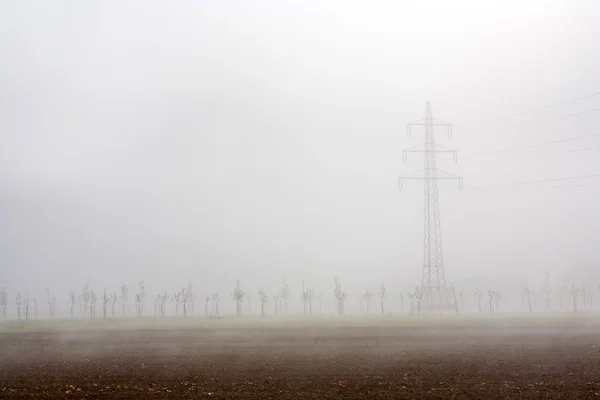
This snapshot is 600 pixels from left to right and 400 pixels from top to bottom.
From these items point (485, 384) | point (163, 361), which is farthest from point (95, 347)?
point (485, 384)

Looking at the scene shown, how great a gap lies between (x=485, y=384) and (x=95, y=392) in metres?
21.3

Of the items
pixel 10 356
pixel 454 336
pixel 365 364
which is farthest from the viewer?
pixel 454 336

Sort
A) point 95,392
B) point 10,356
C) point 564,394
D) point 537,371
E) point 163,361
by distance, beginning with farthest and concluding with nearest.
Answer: point 10,356 < point 163,361 < point 537,371 < point 95,392 < point 564,394

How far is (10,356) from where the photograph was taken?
214 feet

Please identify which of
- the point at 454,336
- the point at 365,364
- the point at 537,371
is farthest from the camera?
the point at 454,336

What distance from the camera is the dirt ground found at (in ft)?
123

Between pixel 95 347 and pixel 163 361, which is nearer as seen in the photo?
pixel 163 361

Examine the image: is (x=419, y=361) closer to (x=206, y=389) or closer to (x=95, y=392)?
(x=206, y=389)

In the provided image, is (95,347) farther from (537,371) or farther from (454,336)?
(537,371)

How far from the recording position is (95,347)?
76.1m

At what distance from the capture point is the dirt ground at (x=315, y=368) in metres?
37.6

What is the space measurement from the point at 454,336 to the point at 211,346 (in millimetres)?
28386

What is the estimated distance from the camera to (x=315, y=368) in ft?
→ 163

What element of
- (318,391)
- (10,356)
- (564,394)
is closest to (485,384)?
(564,394)
